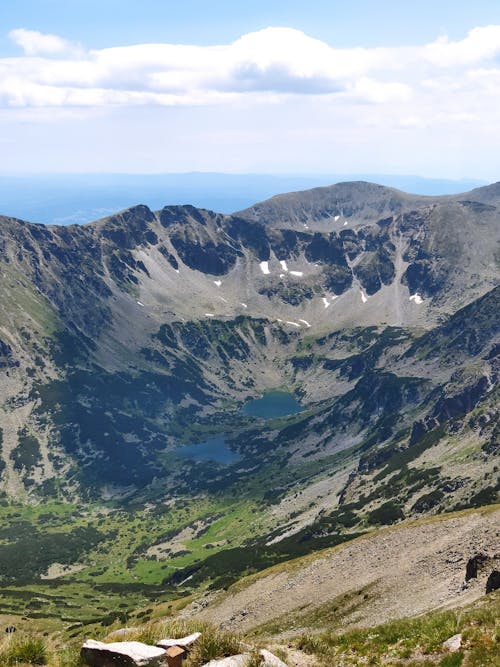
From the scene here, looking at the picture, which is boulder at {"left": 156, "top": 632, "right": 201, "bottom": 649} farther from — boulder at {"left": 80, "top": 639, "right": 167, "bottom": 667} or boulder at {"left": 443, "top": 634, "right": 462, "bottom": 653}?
boulder at {"left": 443, "top": 634, "right": 462, "bottom": 653}

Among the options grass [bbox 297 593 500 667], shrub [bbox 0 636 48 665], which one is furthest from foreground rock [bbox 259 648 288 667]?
shrub [bbox 0 636 48 665]

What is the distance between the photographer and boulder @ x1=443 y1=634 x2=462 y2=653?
3092 cm

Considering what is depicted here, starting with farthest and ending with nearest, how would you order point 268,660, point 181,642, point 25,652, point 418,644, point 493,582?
point 493,582 → point 418,644 → point 181,642 → point 268,660 → point 25,652

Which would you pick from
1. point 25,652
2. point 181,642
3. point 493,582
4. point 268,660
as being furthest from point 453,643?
point 493,582

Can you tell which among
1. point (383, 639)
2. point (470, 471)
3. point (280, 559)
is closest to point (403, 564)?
point (383, 639)

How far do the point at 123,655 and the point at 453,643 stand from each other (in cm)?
1711

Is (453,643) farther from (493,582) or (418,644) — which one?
(493,582)

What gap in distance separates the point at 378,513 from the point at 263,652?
156505 millimetres

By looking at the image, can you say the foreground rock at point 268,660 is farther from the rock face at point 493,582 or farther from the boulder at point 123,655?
the rock face at point 493,582

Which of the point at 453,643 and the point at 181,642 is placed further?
the point at 453,643

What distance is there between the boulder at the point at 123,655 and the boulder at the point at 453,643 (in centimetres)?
1509

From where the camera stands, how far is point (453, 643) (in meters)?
31.5

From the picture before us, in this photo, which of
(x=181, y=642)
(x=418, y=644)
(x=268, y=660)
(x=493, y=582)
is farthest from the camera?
(x=493, y=582)

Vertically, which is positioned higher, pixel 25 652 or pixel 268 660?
pixel 25 652
